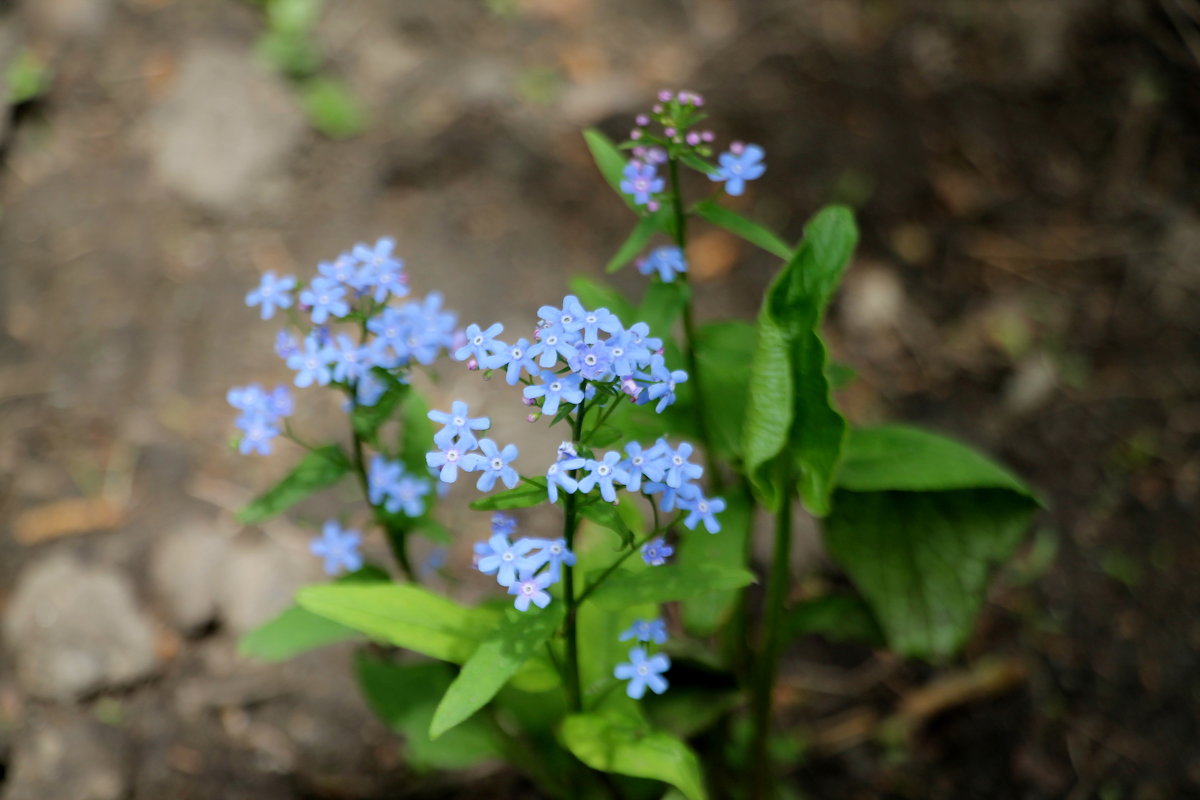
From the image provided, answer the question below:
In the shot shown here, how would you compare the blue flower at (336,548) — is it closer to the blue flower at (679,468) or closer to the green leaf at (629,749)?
the green leaf at (629,749)

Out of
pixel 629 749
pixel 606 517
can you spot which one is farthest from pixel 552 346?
pixel 629 749

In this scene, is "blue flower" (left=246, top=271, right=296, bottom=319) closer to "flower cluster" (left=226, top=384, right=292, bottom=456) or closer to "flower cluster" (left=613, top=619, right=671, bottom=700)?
"flower cluster" (left=226, top=384, right=292, bottom=456)

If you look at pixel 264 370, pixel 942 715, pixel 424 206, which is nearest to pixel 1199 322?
Answer: pixel 942 715

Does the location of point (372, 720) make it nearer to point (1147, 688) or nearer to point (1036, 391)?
point (1147, 688)

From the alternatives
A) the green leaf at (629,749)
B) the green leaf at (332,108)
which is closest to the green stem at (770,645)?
the green leaf at (629,749)

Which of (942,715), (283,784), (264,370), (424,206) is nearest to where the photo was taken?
(283,784)

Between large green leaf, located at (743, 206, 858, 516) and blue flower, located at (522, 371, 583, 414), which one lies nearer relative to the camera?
blue flower, located at (522, 371, 583, 414)

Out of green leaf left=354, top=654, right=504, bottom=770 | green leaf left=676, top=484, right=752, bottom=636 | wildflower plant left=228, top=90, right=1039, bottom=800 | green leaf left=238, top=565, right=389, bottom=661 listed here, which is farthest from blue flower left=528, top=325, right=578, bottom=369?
→ green leaf left=354, top=654, right=504, bottom=770
